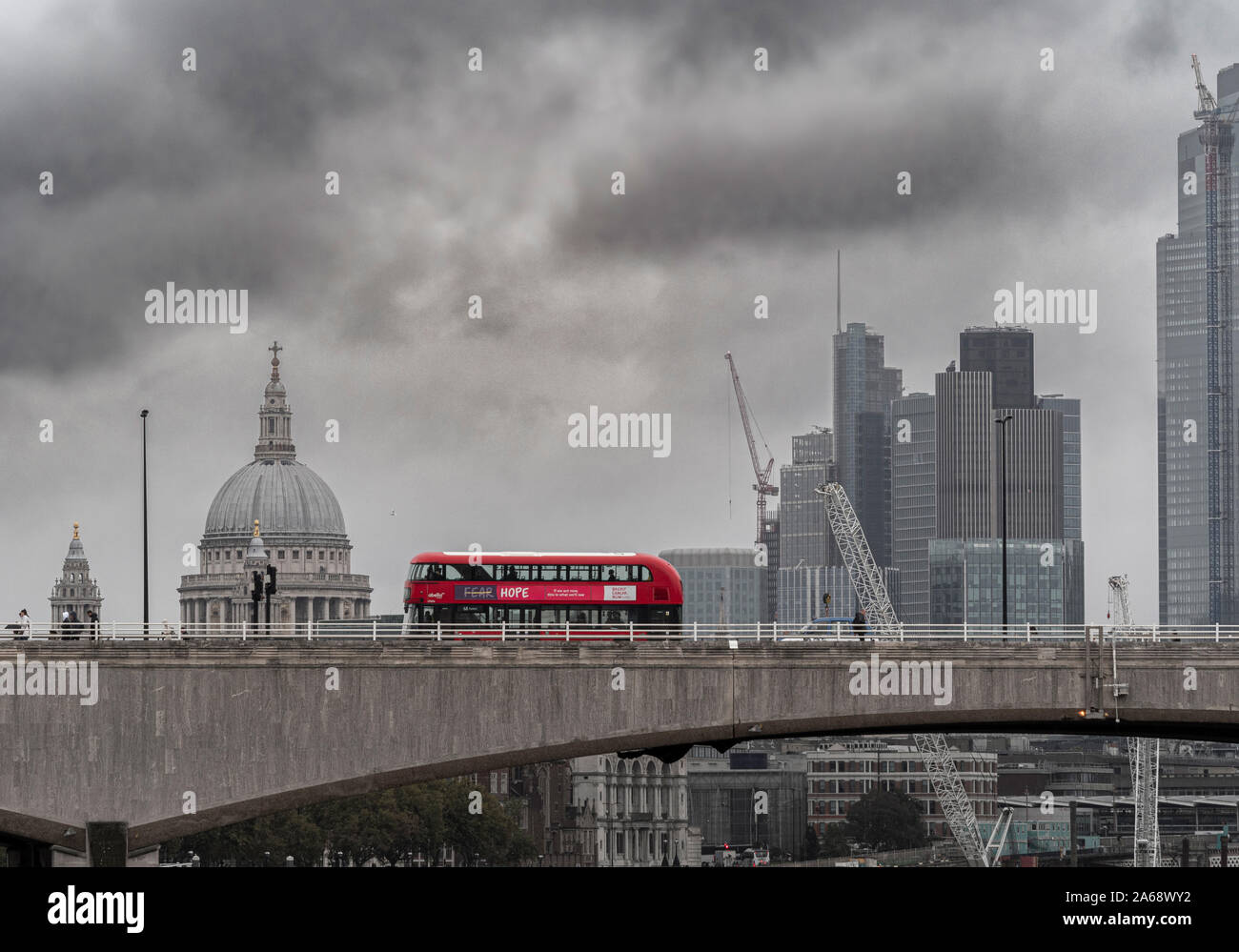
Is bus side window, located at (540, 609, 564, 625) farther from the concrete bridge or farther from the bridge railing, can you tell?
the concrete bridge

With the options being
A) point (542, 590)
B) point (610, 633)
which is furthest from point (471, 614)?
point (610, 633)

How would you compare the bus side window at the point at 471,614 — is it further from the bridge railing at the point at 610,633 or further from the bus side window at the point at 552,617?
the bridge railing at the point at 610,633

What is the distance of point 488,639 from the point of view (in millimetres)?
72812

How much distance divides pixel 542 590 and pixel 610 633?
36.0ft

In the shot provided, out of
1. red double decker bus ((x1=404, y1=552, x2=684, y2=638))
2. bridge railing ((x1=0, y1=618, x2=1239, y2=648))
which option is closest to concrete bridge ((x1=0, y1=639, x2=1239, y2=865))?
bridge railing ((x1=0, y1=618, x2=1239, y2=648))

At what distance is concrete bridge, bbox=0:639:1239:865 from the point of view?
6912 centimetres

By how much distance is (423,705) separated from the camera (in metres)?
71.1

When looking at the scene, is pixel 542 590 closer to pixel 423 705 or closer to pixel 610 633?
pixel 610 633

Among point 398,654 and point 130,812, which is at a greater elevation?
point 398,654

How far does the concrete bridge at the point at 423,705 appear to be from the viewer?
227 ft

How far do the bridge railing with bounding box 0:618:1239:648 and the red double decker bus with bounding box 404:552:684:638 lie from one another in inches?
240

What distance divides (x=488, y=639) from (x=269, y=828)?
90.5 metres

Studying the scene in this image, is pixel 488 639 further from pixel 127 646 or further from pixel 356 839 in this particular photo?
pixel 356 839
